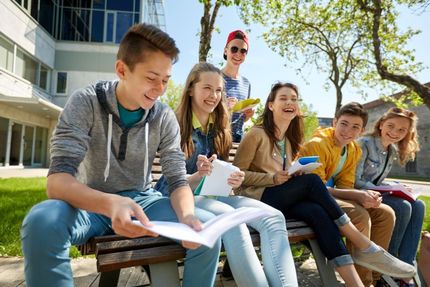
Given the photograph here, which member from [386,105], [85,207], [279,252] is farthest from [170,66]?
[386,105]

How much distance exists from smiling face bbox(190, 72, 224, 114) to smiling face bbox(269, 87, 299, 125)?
0.53 meters

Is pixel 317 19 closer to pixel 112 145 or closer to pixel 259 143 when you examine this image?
pixel 259 143

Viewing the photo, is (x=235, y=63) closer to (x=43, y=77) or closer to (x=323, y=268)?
(x=323, y=268)

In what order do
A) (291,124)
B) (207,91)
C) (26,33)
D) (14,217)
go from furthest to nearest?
1. (26,33)
2. (14,217)
3. (291,124)
4. (207,91)

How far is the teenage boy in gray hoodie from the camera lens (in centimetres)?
138

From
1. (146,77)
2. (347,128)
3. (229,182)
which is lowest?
(229,182)

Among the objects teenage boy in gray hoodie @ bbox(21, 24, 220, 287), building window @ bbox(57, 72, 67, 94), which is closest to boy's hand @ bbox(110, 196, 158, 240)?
teenage boy in gray hoodie @ bbox(21, 24, 220, 287)

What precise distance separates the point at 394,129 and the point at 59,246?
3222mm

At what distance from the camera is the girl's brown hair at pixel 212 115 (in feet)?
9.59

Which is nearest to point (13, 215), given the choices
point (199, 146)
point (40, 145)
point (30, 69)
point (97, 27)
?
point (199, 146)

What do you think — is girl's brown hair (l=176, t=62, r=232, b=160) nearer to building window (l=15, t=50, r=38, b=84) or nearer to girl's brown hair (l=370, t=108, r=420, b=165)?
girl's brown hair (l=370, t=108, r=420, b=165)

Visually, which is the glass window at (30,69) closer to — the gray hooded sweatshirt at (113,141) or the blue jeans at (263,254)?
the gray hooded sweatshirt at (113,141)

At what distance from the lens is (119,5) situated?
21.2m

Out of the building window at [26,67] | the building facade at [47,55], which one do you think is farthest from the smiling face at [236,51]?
the building window at [26,67]
